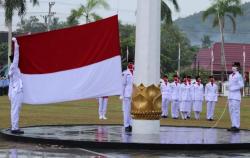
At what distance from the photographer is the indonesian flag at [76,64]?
15570 millimetres

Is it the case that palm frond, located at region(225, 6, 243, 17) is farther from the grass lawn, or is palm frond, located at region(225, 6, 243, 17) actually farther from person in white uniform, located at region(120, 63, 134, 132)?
person in white uniform, located at region(120, 63, 134, 132)

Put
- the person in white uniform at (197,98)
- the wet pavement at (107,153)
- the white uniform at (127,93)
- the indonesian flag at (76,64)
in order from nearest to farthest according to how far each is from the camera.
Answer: the wet pavement at (107,153) → the indonesian flag at (76,64) → the white uniform at (127,93) → the person in white uniform at (197,98)

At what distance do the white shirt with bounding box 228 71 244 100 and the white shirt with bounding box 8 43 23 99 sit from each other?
254 inches

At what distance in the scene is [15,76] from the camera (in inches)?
590

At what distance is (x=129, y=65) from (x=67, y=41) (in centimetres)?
213

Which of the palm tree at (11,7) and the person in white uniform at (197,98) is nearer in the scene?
the person in white uniform at (197,98)

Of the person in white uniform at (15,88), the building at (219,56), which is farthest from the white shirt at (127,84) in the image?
the building at (219,56)

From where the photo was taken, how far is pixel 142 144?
1307 cm

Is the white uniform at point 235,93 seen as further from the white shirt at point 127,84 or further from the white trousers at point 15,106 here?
the white trousers at point 15,106

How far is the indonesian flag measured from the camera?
15570mm

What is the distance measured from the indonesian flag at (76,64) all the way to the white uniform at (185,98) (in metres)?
10.5

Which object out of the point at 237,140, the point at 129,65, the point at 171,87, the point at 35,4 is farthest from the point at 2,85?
the point at 237,140

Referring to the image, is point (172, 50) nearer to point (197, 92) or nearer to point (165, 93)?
point (197, 92)

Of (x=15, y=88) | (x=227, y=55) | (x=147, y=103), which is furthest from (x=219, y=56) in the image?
(x=15, y=88)
